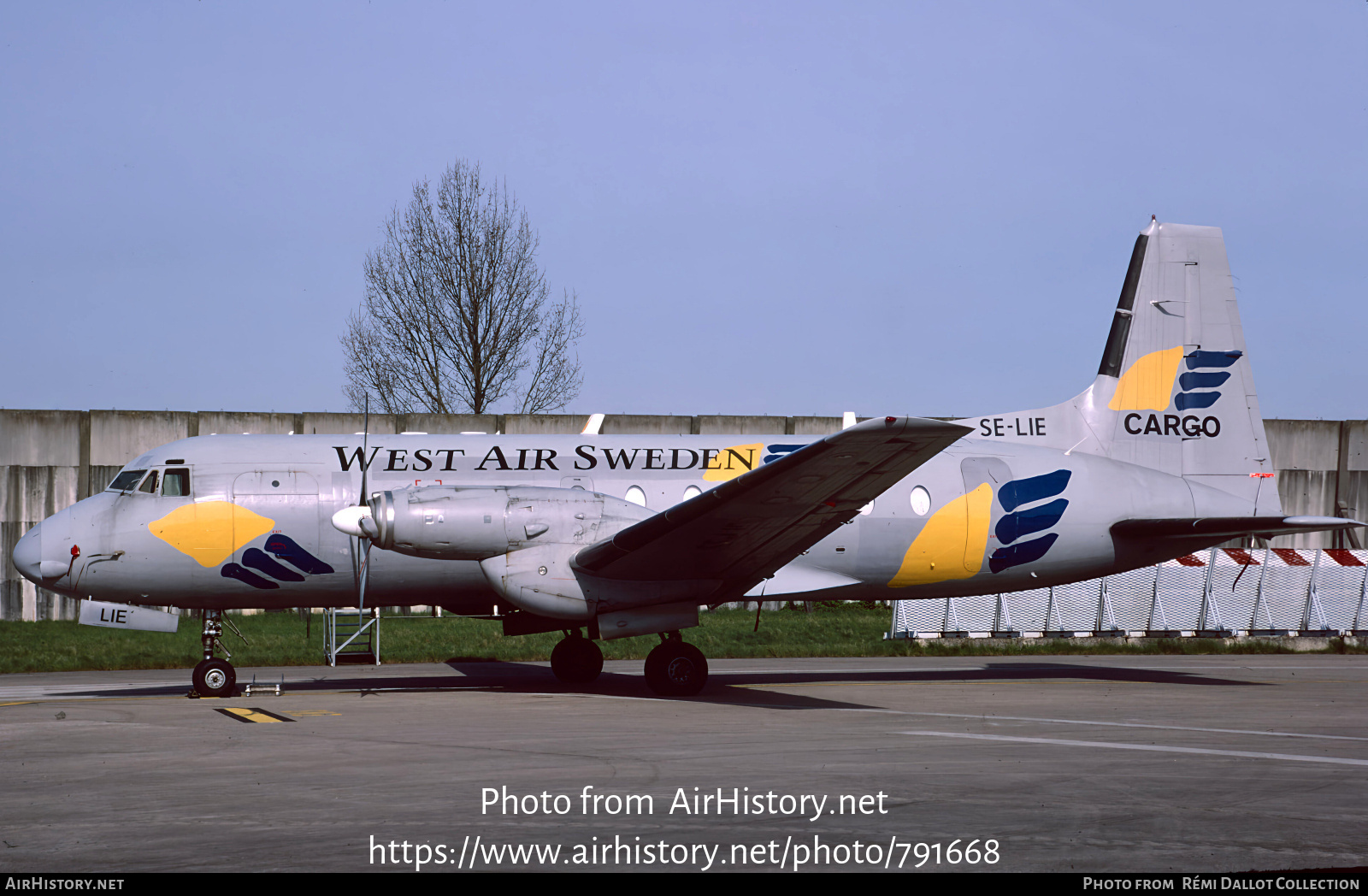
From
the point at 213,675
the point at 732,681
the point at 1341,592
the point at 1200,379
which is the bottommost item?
the point at 732,681

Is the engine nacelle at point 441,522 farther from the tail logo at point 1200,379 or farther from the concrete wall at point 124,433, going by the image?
the concrete wall at point 124,433

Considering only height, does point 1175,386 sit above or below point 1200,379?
below

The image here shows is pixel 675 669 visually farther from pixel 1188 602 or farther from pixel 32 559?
pixel 1188 602

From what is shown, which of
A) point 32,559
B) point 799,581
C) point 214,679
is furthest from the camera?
point 799,581

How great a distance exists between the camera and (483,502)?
47.7ft

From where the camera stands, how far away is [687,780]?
340 inches

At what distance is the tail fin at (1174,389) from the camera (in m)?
18.5

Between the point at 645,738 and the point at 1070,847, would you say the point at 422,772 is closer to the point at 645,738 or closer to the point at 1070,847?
the point at 645,738

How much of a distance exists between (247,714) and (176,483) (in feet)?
13.5

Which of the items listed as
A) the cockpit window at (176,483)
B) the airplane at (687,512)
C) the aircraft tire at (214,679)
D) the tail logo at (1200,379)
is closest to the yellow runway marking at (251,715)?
the aircraft tire at (214,679)

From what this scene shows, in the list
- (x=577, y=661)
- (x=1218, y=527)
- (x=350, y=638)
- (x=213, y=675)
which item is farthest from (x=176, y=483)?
(x=1218, y=527)

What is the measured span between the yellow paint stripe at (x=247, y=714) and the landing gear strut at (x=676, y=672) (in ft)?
16.1

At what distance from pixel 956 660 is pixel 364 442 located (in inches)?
477

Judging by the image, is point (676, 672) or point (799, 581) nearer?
point (676, 672)
